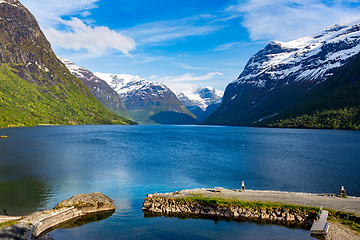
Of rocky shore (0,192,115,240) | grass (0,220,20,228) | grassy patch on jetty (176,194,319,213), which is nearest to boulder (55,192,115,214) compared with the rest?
rocky shore (0,192,115,240)

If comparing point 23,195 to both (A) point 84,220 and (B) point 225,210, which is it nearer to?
(A) point 84,220

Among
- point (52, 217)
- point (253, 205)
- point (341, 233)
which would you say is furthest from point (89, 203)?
point (341, 233)

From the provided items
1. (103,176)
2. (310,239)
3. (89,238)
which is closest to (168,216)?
(89,238)

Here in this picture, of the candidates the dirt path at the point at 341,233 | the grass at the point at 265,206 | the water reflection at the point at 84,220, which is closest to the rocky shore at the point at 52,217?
the water reflection at the point at 84,220

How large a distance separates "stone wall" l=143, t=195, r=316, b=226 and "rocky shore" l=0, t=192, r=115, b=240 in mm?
8306

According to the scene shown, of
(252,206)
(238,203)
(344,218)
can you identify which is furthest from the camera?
(238,203)

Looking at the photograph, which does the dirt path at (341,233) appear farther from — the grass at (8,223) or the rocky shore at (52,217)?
the grass at (8,223)

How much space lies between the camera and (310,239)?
117 ft

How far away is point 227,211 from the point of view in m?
44.0

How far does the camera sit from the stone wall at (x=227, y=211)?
4162cm

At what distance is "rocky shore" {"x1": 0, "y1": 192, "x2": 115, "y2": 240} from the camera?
34188 mm

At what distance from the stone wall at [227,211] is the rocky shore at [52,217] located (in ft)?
27.3

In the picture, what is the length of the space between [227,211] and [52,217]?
26918mm

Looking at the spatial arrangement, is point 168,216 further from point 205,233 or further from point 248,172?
point 248,172
